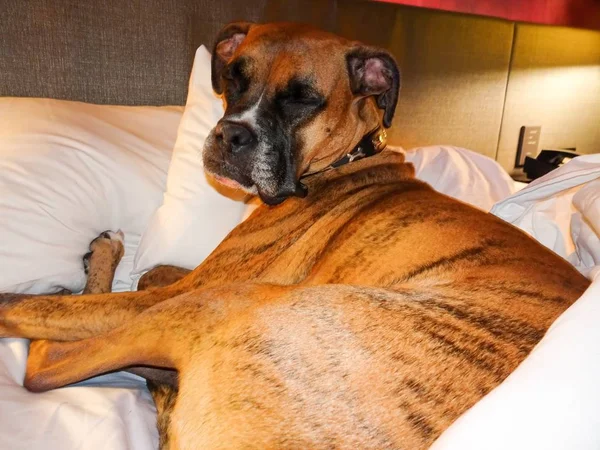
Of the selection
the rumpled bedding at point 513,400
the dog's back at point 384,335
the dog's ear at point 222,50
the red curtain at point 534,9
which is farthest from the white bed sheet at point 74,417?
the red curtain at point 534,9

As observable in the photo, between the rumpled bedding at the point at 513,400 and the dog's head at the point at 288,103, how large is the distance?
853 mm

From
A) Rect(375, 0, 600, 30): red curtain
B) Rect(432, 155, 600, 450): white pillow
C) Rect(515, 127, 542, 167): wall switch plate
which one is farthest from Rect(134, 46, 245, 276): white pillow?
Rect(515, 127, 542, 167): wall switch plate

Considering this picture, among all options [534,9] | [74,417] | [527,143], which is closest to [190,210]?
[74,417]

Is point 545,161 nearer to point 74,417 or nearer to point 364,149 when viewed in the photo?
point 364,149

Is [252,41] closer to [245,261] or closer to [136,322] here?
[245,261]

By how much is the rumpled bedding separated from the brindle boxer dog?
8 centimetres

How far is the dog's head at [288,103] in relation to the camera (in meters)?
2.20

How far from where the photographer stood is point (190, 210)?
2.60 meters

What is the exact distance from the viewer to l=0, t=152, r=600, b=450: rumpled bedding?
3.57 feet

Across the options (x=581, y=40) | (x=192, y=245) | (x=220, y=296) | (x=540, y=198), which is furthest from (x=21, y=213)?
(x=581, y=40)

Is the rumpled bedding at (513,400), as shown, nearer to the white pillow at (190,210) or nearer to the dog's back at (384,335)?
the dog's back at (384,335)

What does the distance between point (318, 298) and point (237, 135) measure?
86 centimetres

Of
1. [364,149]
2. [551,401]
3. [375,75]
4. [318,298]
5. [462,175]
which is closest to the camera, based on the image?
[551,401]

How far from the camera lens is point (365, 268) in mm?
2043
